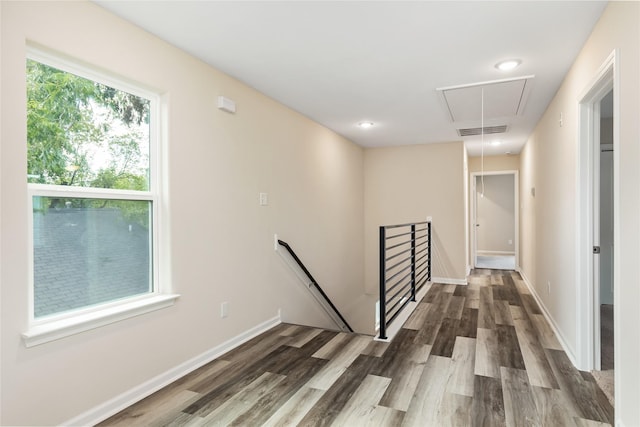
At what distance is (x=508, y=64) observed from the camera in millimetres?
2896

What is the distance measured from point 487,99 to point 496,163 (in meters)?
4.27

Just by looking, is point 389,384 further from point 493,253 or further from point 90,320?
point 493,253

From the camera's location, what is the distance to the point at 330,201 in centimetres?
526

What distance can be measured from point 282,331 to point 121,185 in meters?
2.01

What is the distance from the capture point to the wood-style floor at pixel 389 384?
210 cm

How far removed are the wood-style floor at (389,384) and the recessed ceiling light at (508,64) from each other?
2.31m

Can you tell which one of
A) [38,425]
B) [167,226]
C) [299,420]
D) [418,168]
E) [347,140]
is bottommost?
[299,420]

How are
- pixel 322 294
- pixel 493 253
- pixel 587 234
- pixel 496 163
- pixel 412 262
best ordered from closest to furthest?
pixel 587 234, pixel 322 294, pixel 412 262, pixel 496 163, pixel 493 253

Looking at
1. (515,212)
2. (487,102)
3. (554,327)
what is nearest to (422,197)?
(515,212)

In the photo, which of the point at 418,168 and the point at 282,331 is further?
the point at 418,168

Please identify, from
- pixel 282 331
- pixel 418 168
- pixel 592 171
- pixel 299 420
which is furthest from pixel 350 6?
pixel 418 168

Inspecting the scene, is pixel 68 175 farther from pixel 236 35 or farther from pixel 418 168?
pixel 418 168

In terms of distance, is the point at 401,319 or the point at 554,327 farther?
the point at 401,319

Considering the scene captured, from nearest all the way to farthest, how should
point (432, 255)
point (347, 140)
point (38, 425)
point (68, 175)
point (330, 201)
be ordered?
point (38, 425) < point (68, 175) < point (330, 201) < point (347, 140) < point (432, 255)
